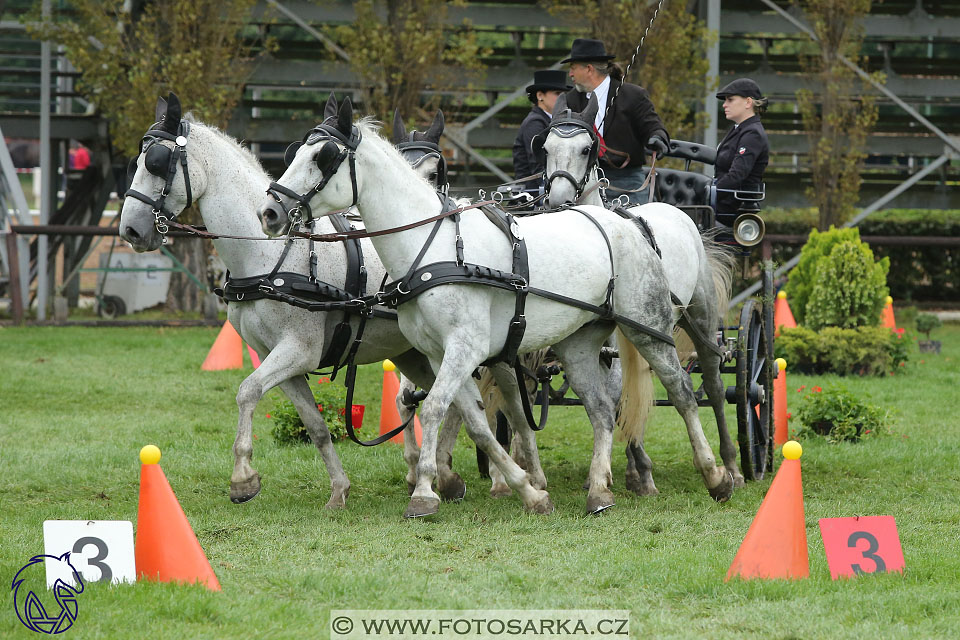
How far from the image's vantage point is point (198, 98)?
14.0 meters

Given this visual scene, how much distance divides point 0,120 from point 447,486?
39.5 feet

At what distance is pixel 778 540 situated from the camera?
4406 mm

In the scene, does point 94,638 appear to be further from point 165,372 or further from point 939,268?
point 939,268

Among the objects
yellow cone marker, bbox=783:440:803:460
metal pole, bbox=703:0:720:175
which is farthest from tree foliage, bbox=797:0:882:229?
yellow cone marker, bbox=783:440:803:460

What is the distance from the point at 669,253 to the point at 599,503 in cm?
148

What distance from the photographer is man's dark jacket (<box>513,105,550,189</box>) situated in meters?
7.46

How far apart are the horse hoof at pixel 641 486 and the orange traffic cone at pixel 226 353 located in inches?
222

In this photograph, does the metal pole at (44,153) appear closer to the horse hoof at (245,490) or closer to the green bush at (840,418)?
the horse hoof at (245,490)

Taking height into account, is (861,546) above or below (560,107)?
below

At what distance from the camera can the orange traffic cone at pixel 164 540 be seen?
4.27m

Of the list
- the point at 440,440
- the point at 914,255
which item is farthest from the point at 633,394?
the point at 914,255

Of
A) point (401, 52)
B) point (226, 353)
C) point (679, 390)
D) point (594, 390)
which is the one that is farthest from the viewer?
point (401, 52)

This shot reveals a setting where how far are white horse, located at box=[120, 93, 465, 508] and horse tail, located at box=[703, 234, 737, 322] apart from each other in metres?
1.97

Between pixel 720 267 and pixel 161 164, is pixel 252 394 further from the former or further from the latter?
pixel 720 267
